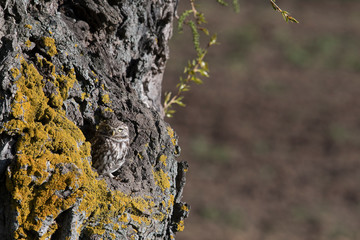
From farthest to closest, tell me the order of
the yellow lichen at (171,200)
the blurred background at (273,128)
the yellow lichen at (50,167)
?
the blurred background at (273,128)
the yellow lichen at (171,200)
the yellow lichen at (50,167)

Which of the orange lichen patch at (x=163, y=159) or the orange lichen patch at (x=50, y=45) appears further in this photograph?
the orange lichen patch at (x=163, y=159)

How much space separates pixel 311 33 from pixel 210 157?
8530 mm

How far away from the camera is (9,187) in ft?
8.97

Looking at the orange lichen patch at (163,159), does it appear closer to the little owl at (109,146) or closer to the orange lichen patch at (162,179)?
the orange lichen patch at (162,179)

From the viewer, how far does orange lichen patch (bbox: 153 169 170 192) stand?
11.3 feet

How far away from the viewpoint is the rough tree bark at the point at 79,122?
2781 millimetres

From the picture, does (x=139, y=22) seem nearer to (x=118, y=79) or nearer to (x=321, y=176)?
(x=118, y=79)

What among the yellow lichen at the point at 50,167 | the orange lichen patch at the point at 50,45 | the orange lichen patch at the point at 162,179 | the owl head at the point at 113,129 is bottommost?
the yellow lichen at the point at 50,167

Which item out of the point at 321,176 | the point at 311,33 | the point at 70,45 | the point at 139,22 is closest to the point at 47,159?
the point at 70,45

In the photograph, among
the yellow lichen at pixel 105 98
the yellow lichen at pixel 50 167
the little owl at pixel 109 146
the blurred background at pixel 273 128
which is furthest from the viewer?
the blurred background at pixel 273 128

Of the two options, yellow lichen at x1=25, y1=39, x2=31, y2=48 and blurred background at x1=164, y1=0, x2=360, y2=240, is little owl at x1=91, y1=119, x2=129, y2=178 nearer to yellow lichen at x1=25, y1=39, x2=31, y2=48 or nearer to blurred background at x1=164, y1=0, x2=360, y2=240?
yellow lichen at x1=25, y1=39, x2=31, y2=48

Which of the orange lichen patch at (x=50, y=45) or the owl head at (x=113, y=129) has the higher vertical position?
the orange lichen patch at (x=50, y=45)

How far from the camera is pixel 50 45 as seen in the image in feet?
10.3

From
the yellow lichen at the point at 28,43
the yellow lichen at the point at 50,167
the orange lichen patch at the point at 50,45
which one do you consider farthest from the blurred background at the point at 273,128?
the yellow lichen at the point at 28,43
